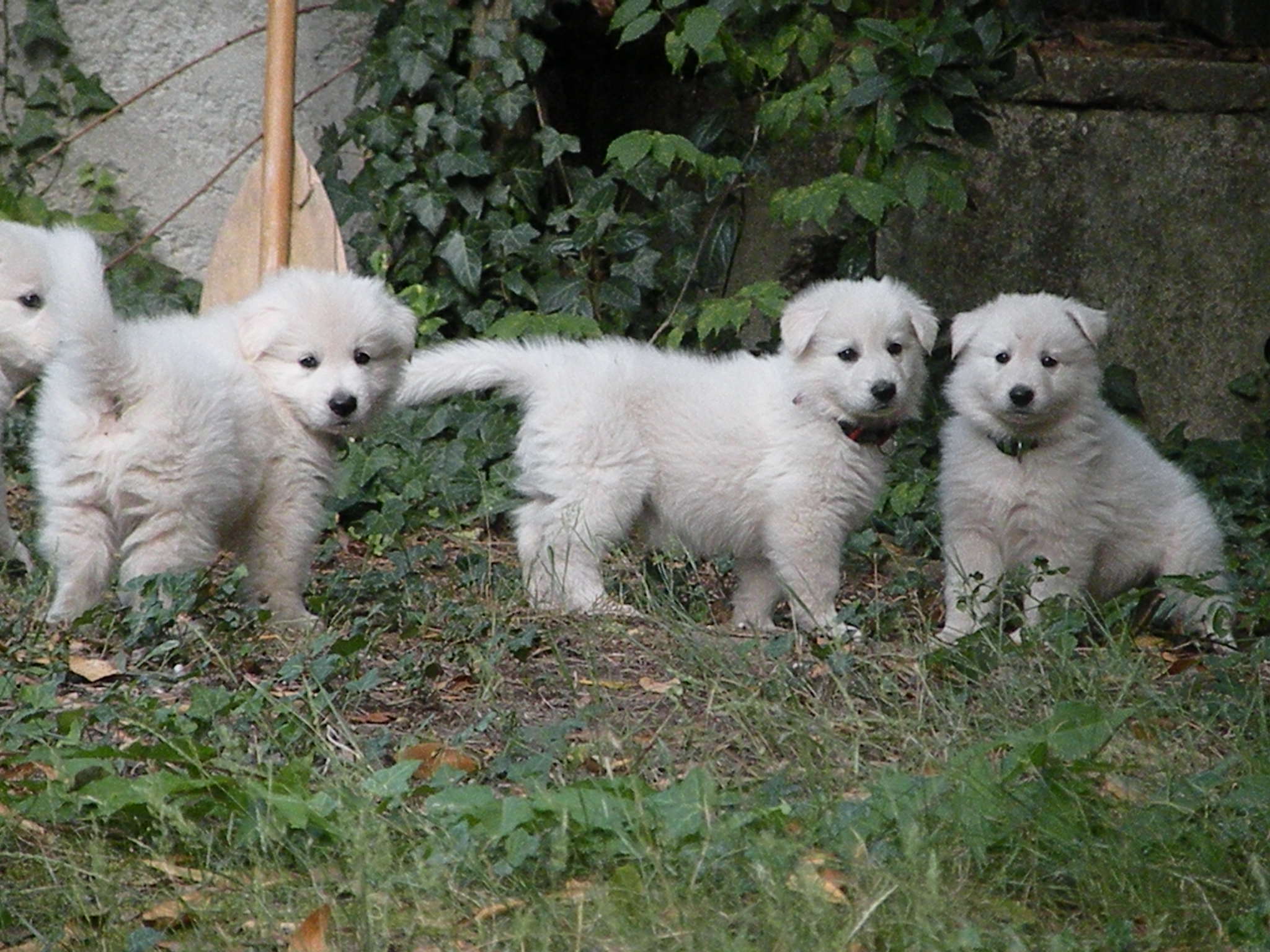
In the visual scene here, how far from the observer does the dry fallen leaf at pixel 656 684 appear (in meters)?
4.00

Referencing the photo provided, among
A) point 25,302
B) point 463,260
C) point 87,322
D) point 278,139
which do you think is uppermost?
point 87,322

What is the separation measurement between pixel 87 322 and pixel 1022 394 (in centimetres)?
261

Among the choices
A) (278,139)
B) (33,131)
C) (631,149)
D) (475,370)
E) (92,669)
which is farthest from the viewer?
(33,131)

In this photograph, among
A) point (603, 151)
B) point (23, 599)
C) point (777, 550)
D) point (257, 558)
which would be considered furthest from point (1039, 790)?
point (603, 151)

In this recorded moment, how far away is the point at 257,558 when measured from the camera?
4.70 metres

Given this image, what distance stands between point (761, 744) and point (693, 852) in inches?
30.1

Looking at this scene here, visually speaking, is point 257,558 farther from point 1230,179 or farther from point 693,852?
point 1230,179

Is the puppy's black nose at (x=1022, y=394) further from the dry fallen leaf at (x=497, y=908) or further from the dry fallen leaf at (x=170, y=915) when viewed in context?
the dry fallen leaf at (x=170, y=915)

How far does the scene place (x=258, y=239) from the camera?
596 cm

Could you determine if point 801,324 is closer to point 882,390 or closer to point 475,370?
point 882,390

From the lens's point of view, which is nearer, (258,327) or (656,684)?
(656,684)

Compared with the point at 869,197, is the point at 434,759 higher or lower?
lower

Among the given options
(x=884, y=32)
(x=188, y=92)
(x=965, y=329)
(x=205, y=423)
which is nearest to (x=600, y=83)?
(x=188, y=92)

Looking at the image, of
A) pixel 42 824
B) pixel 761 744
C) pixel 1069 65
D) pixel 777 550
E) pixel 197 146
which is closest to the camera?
pixel 42 824
